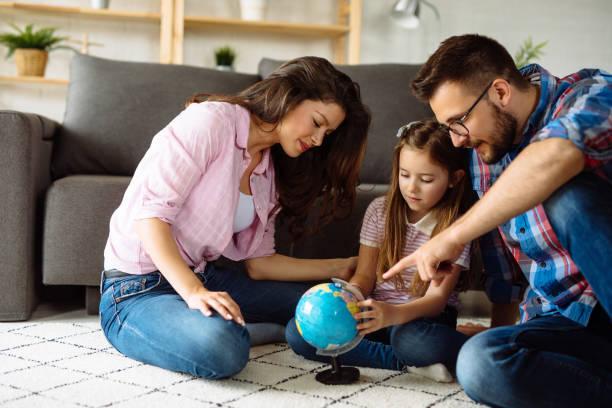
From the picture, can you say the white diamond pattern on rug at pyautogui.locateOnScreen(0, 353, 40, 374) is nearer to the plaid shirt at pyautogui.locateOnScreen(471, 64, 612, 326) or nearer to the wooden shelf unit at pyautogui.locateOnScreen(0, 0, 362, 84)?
the plaid shirt at pyautogui.locateOnScreen(471, 64, 612, 326)

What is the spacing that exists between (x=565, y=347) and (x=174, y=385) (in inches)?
34.5

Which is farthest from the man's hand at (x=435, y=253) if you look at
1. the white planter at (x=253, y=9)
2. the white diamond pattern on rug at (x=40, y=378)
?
the white planter at (x=253, y=9)

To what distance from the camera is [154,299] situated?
1.57 meters

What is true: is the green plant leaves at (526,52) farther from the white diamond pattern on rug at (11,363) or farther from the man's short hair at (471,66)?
the white diamond pattern on rug at (11,363)

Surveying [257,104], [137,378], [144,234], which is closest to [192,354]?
[137,378]

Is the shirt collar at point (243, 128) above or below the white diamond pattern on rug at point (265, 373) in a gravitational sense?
above

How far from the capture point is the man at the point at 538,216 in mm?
1184

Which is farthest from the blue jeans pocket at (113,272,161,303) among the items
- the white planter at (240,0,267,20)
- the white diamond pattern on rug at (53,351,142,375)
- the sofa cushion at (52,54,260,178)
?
the white planter at (240,0,267,20)

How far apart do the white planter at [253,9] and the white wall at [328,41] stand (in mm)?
253

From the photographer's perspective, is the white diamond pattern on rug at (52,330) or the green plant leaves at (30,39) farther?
the green plant leaves at (30,39)

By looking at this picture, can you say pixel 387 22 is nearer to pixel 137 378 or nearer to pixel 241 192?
pixel 241 192

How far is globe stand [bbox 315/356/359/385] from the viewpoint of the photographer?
1.49 metres

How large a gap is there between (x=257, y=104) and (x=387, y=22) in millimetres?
2983

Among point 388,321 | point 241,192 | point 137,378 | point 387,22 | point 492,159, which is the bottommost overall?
point 137,378
